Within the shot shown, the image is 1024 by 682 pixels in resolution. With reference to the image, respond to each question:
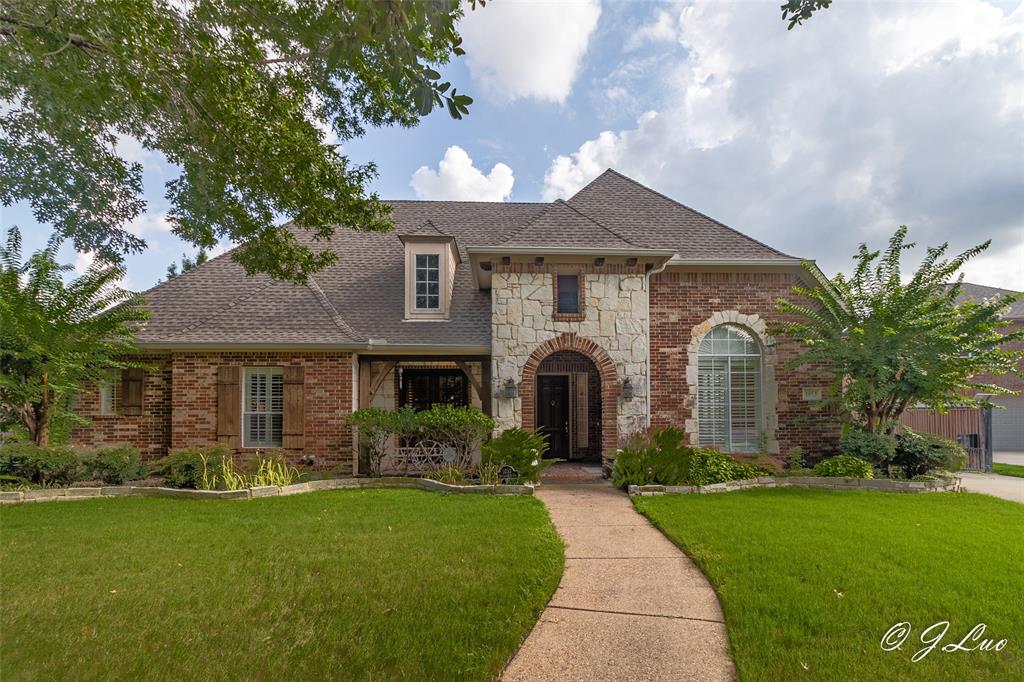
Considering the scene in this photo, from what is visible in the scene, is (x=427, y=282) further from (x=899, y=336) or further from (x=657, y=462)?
(x=899, y=336)

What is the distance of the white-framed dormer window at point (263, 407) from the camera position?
10773 millimetres

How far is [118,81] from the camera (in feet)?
15.1

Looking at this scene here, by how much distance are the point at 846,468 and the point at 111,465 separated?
12.7 meters

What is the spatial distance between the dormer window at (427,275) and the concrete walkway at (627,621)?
680cm

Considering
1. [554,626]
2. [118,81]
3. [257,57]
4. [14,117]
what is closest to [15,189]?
[14,117]

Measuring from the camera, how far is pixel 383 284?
41.6 ft

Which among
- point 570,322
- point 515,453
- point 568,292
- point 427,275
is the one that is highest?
point 427,275

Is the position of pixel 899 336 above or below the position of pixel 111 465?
above

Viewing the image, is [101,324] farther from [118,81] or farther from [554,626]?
[554,626]

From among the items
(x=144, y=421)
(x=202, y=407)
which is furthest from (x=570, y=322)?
(x=144, y=421)

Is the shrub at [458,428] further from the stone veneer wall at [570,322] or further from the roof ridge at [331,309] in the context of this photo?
the roof ridge at [331,309]

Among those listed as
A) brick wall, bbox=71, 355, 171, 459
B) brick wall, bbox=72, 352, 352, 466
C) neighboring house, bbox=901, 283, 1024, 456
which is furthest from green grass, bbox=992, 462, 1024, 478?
brick wall, bbox=71, 355, 171, 459

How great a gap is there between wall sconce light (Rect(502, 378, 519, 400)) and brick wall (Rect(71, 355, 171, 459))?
6.85 meters

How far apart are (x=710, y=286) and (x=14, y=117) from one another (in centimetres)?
1085
